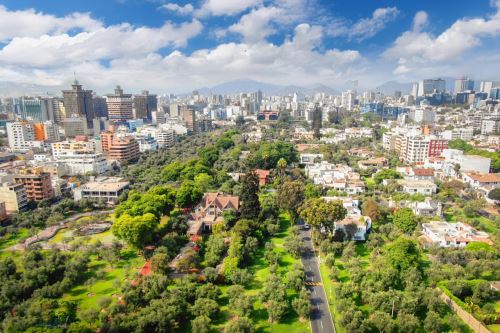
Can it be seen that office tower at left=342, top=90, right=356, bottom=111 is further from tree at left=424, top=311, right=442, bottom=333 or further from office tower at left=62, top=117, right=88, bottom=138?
tree at left=424, top=311, right=442, bottom=333

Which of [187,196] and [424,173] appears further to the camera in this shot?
[424,173]

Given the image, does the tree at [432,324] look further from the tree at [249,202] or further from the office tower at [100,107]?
the office tower at [100,107]

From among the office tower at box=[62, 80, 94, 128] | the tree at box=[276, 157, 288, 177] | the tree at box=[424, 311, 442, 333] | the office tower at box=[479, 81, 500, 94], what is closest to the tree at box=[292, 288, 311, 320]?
the tree at box=[424, 311, 442, 333]

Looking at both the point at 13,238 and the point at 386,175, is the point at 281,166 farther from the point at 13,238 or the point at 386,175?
the point at 13,238

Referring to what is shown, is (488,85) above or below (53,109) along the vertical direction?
above

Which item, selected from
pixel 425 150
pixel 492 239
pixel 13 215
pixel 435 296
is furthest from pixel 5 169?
pixel 425 150

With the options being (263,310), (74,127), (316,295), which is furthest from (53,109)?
(316,295)

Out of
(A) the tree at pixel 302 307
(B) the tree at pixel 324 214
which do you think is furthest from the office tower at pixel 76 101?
(A) the tree at pixel 302 307
